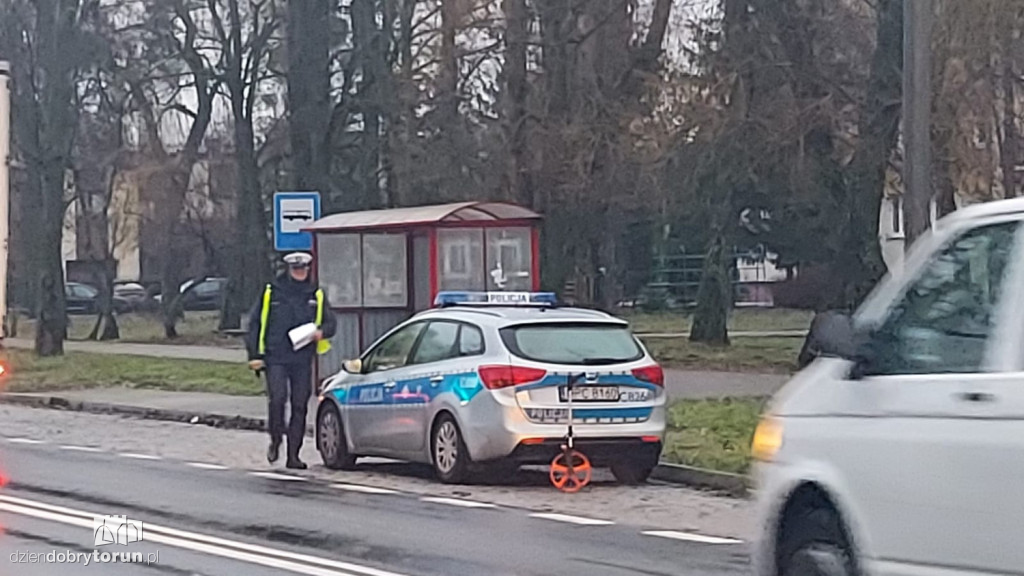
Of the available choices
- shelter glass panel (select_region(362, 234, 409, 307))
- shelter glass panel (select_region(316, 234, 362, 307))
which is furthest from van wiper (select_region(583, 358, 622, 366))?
shelter glass panel (select_region(316, 234, 362, 307))

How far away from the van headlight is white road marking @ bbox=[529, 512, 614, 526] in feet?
17.1

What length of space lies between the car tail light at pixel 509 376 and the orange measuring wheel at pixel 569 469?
2.16 ft

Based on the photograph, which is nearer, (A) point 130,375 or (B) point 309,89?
(A) point 130,375

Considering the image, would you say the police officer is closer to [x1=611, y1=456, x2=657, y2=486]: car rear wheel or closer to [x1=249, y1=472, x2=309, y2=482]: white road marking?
[x1=249, y1=472, x2=309, y2=482]: white road marking

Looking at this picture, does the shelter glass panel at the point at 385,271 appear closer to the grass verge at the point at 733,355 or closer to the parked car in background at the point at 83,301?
the grass verge at the point at 733,355

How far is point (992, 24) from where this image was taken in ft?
78.7

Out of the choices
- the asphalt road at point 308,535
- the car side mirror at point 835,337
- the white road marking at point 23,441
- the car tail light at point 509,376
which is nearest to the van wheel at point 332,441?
the asphalt road at point 308,535

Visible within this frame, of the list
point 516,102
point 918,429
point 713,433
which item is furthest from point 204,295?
point 918,429

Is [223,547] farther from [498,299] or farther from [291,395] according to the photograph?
[498,299]

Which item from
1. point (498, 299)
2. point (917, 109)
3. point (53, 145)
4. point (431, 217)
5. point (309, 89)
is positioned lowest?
point (498, 299)

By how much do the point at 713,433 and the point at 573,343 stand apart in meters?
3.99

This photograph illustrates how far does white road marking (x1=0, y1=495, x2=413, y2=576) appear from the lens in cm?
1060

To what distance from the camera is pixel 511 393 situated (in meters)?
15.2

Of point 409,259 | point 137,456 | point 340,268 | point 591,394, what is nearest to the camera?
point 591,394
